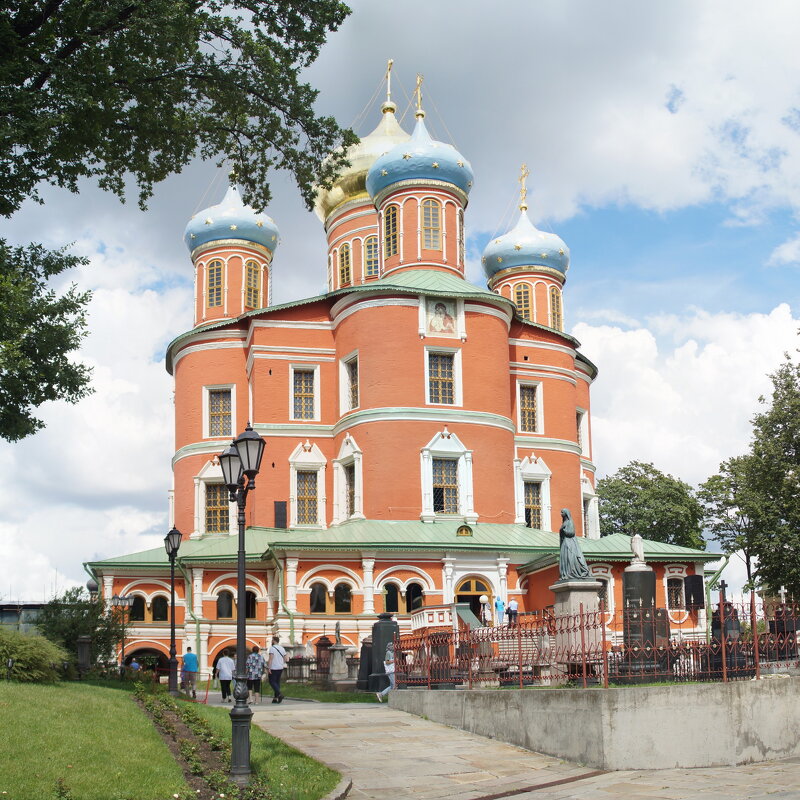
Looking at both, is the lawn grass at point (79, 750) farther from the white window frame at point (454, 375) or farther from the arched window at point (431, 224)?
the arched window at point (431, 224)

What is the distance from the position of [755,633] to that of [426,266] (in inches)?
1037

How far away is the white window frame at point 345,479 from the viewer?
1406 inches

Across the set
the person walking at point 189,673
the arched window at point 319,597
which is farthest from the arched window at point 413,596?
the person walking at point 189,673

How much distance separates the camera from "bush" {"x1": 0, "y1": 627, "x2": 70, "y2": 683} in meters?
17.5

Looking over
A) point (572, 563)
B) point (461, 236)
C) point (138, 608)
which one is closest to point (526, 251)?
point (461, 236)

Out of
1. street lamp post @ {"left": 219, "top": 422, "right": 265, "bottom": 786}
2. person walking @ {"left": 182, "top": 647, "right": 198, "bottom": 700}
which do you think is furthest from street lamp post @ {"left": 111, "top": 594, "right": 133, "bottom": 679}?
street lamp post @ {"left": 219, "top": 422, "right": 265, "bottom": 786}

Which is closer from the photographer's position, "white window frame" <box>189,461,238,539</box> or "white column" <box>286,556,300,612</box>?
"white column" <box>286,556,300,612</box>

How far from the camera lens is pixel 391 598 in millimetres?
32625

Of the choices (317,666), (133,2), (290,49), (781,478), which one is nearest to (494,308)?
(781,478)

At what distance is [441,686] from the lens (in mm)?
18125

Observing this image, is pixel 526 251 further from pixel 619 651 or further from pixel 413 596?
pixel 619 651

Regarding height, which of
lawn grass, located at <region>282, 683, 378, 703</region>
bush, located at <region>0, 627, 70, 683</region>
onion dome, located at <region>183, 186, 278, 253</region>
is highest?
onion dome, located at <region>183, 186, 278, 253</region>

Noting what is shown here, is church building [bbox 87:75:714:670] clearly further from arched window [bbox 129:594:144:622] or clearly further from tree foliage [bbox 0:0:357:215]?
tree foliage [bbox 0:0:357:215]

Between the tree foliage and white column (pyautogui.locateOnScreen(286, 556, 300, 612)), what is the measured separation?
60.6 ft
